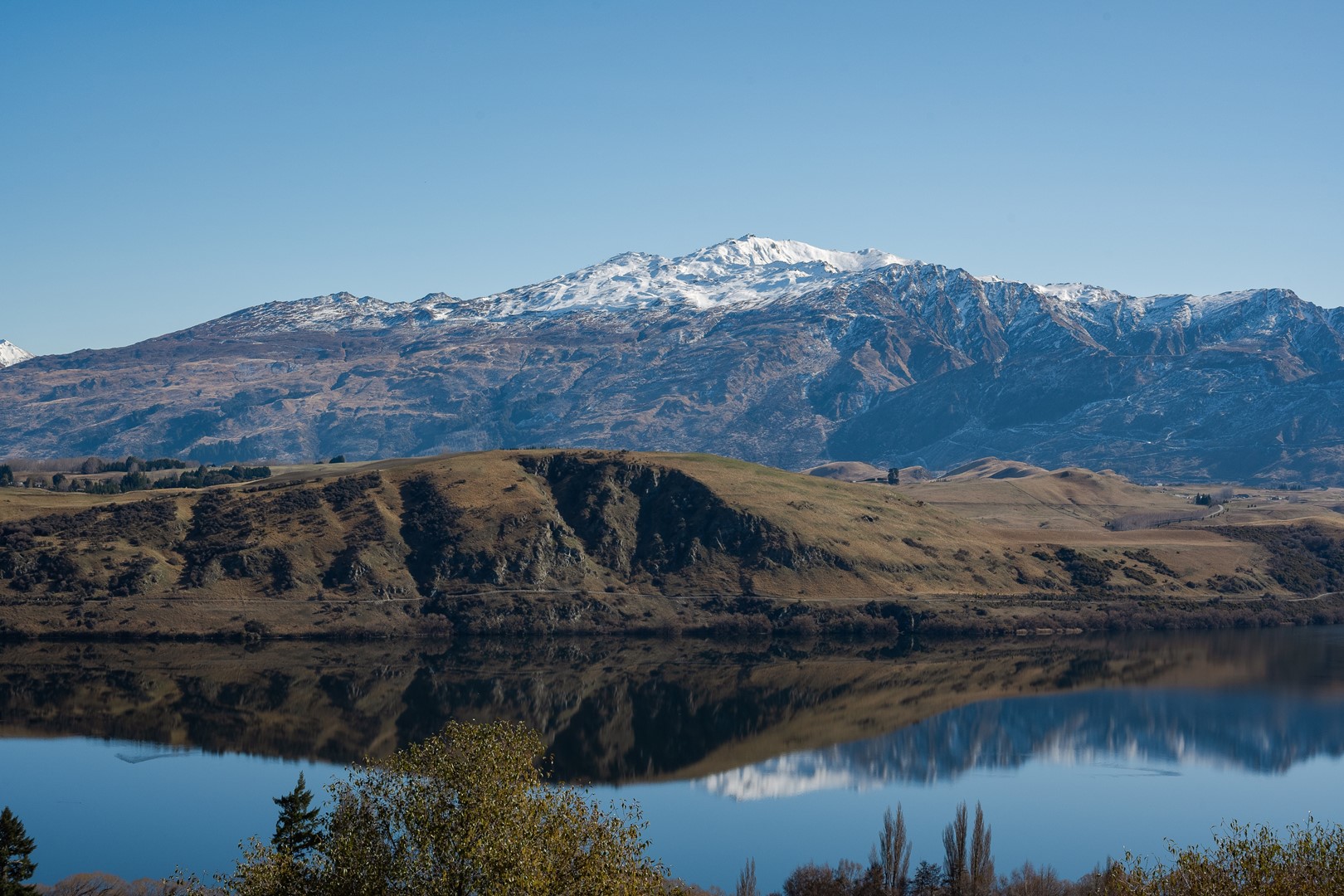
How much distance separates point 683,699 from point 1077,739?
42.2 m

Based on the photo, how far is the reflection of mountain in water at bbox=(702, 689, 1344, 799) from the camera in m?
124

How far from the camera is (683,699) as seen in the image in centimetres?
15462

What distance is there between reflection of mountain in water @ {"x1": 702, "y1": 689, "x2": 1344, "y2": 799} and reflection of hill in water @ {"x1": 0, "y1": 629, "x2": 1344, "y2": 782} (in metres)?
0.38

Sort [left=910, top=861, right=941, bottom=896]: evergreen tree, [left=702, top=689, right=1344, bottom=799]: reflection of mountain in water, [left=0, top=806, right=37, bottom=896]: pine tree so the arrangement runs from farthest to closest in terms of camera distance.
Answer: [left=702, top=689, right=1344, bottom=799]: reflection of mountain in water, [left=910, top=861, right=941, bottom=896]: evergreen tree, [left=0, top=806, right=37, bottom=896]: pine tree

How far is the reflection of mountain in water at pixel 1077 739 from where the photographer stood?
12438 cm

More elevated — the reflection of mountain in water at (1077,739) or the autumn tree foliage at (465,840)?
the autumn tree foliage at (465,840)

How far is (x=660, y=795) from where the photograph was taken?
4476 inches

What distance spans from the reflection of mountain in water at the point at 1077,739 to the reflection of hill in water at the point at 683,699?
38 cm

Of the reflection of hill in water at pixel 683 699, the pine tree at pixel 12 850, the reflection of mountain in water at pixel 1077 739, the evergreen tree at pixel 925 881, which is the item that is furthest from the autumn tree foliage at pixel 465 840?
the reflection of mountain in water at pixel 1077 739

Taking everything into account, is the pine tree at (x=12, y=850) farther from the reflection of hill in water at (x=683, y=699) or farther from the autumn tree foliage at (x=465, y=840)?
the reflection of hill in water at (x=683, y=699)

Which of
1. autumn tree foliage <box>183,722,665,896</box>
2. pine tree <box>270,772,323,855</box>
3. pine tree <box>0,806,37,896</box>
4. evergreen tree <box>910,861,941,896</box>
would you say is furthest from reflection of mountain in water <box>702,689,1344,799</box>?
autumn tree foliage <box>183,722,665,896</box>

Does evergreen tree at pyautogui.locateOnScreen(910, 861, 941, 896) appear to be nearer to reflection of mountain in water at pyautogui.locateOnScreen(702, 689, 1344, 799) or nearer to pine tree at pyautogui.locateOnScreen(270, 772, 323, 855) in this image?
reflection of mountain in water at pyautogui.locateOnScreen(702, 689, 1344, 799)

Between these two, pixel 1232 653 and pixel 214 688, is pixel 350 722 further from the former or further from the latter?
pixel 1232 653

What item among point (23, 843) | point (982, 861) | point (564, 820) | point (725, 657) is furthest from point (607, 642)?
point (564, 820)
